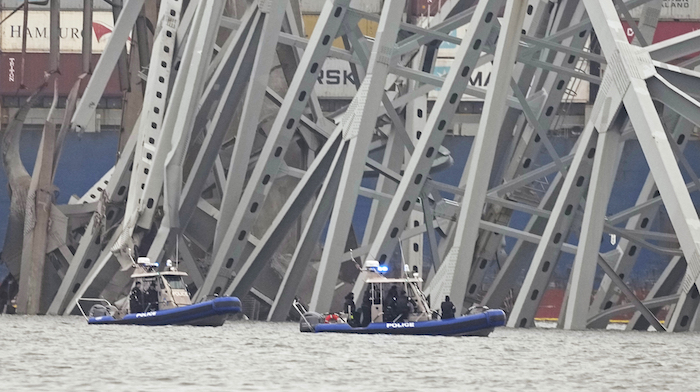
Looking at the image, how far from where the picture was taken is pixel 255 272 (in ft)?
137

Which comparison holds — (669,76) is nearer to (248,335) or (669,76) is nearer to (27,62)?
(248,335)

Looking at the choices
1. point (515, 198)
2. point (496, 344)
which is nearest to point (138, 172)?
point (515, 198)

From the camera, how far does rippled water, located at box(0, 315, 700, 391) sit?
19672mm

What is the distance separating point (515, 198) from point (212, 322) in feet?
35.3

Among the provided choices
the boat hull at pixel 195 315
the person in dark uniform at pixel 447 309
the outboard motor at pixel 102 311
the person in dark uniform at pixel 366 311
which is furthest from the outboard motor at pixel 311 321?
the outboard motor at pixel 102 311

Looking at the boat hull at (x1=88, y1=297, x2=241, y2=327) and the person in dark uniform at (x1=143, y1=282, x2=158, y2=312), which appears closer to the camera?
the boat hull at (x1=88, y1=297, x2=241, y2=327)

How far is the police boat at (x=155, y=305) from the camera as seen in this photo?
37.4 meters

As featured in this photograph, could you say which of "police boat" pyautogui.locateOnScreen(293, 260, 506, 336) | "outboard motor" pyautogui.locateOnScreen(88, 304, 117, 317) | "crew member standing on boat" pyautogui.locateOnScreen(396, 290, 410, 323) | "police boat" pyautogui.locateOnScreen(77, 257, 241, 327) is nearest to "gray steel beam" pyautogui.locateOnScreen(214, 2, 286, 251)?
"police boat" pyautogui.locateOnScreen(77, 257, 241, 327)

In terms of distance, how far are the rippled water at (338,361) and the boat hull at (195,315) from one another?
87 cm

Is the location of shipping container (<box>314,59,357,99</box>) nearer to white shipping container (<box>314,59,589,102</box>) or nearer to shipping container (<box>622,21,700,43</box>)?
white shipping container (<box>314,59,589,102</box>)

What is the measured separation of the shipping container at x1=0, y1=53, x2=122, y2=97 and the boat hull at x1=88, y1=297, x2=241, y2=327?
38005mm

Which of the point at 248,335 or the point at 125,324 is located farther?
the point at 125,324

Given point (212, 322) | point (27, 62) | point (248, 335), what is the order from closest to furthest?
point (248, 335) < point (212, 322) < point (27, 62)

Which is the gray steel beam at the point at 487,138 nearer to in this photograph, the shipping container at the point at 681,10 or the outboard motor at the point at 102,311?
the outboard motor at the point at 102,311
